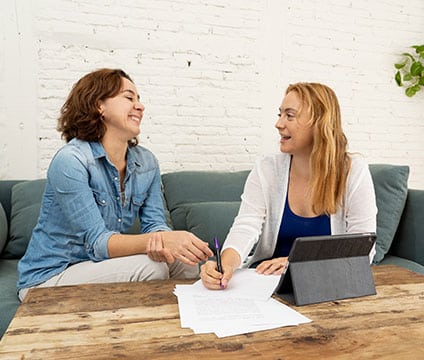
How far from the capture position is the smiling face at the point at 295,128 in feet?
5.74

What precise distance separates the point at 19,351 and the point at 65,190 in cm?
79

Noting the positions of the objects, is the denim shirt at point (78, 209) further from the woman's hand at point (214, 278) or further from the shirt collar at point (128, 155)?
the woman's hand at point (214, 278)

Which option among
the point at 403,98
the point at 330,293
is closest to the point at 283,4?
the point at 403,98

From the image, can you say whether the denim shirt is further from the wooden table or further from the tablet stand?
the tablet stand

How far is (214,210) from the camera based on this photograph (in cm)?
233

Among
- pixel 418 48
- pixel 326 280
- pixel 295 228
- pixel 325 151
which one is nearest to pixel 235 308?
pixel 326 280

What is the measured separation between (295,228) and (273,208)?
11cm

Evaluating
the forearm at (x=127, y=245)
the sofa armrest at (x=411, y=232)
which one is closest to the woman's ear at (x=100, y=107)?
the forearm at (x=127, y=245)

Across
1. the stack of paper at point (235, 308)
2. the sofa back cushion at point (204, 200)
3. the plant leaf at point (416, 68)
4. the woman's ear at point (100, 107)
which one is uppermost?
the plant leaf at point (416, 68)

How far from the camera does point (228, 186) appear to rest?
255 centimetres

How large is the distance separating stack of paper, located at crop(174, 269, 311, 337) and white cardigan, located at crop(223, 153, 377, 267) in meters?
0.33

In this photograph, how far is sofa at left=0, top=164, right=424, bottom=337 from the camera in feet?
7.38

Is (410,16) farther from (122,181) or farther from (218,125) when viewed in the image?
(122,181)

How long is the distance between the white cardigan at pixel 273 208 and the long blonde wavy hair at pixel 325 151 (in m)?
0.03
